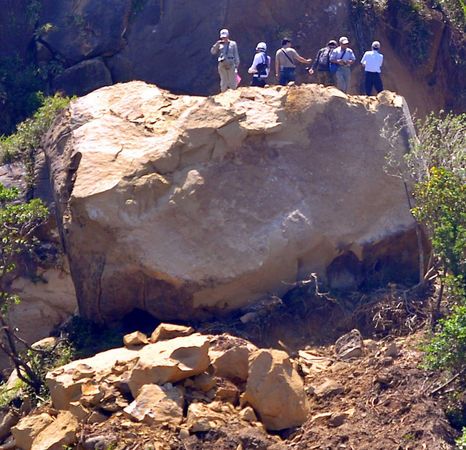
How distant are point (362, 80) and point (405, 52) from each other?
1.90 m

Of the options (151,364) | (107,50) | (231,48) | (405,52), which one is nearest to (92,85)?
(107,50)

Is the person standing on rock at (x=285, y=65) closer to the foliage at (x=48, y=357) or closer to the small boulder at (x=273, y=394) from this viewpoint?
the foliage at (x=48, y=357)

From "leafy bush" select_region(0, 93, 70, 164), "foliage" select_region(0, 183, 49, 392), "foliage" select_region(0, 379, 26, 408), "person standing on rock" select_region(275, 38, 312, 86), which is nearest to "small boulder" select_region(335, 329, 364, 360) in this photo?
"foliage" select_region(0, 183, 49, 392)

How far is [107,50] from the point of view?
1842 centimetres

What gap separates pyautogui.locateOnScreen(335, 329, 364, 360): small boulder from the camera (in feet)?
32.0

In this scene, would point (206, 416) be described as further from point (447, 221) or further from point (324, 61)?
point (324, 61)

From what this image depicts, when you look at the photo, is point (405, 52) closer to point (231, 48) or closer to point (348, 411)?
point (231, 48)

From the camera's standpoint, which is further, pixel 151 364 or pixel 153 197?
pixel 153 197

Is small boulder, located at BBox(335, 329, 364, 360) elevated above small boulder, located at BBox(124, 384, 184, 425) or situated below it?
below

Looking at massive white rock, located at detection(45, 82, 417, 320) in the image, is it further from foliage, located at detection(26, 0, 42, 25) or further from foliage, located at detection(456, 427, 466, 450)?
foliage, located at detection(26, 0, 42, 25)

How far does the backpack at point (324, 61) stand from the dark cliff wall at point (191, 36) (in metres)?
2.65

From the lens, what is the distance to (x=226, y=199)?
1084 cm

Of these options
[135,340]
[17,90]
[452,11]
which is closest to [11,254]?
[135,340]

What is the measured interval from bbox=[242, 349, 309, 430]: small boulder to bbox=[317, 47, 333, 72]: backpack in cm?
739
